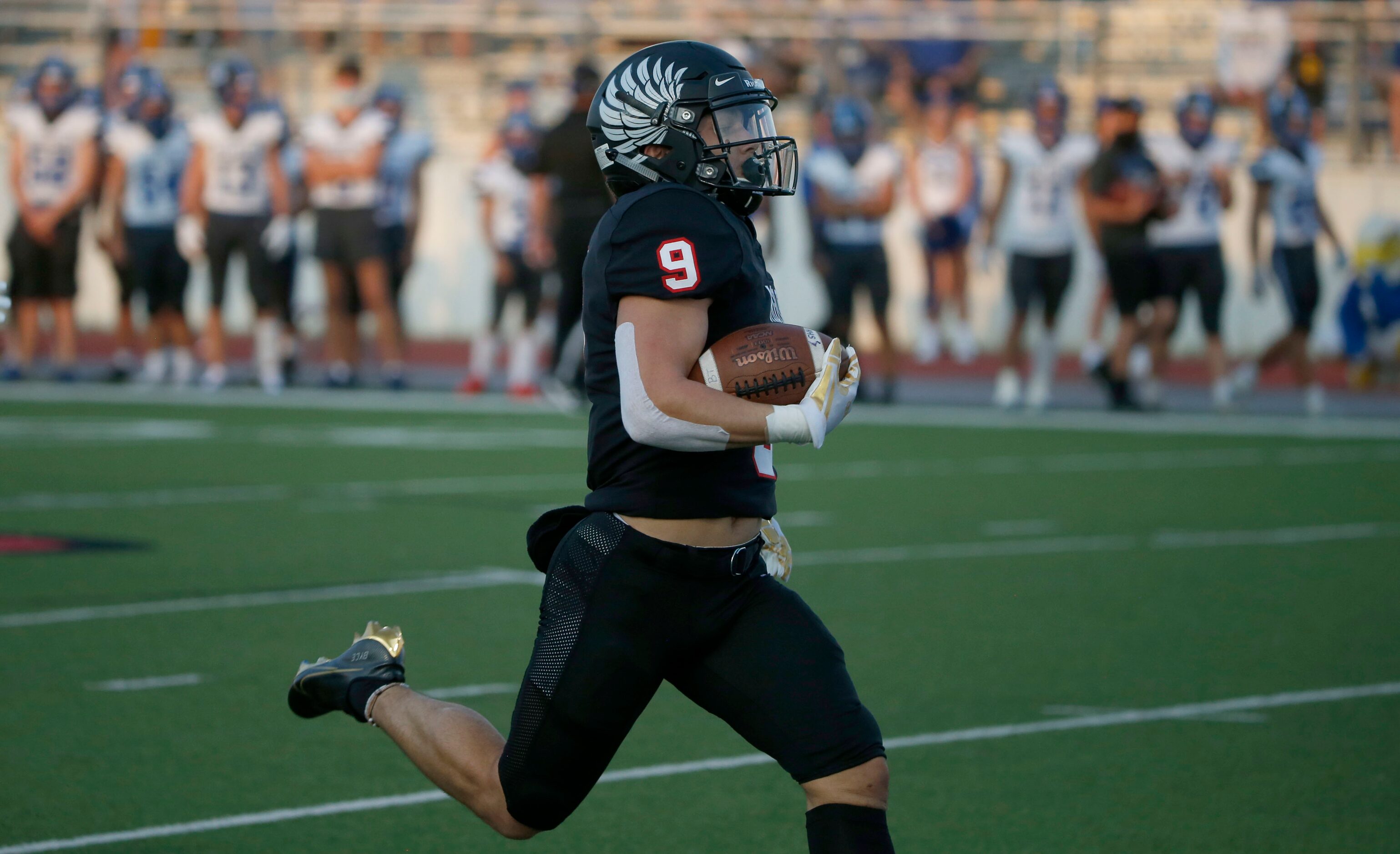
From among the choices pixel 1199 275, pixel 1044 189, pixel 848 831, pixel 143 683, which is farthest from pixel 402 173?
pixel 848 831

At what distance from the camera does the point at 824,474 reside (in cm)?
1040

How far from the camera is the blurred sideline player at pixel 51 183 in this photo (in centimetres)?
1471

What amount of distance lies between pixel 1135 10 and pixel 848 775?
18.1 metres

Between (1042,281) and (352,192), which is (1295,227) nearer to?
(1042,281)

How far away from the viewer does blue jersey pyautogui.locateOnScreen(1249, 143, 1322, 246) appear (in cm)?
1405

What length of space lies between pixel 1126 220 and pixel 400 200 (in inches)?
231

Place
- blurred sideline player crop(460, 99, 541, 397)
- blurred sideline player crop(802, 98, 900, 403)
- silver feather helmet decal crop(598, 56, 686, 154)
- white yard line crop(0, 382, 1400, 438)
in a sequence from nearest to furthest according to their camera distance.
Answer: silver feather helmet decal crop(598, 56, 686, 154)
white yard line crop(0, 382, 1400, 438)
blurred sideline player crop(802, 98, 900, 403)
blurred sideline player crop(460, 99, 541, 397)

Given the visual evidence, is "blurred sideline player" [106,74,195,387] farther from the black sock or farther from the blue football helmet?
the black sock

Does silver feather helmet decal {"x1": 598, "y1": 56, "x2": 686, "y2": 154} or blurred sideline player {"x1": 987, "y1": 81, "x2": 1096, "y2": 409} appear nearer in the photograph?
silver feather helmet decal {"x1": 598, "y1": 56, "x2": 686, "y2": 154}

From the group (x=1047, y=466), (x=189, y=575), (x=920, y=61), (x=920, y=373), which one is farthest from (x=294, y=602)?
(x=920, y=61)

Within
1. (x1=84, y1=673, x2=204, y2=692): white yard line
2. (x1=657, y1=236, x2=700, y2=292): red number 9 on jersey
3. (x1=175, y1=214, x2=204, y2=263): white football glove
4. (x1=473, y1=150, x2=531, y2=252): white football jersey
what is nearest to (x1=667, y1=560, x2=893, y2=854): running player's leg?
(x1=657, y1=236, x2=700, y2=292): red number 9 on jersey

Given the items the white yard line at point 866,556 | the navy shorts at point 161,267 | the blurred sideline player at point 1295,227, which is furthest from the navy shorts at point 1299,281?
the navy shorts at point 161,267

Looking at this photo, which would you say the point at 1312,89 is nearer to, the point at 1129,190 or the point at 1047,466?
the point at 1129,190

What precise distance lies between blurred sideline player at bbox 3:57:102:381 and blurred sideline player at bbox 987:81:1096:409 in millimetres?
7085
